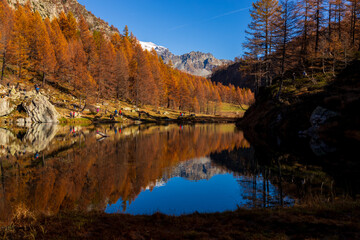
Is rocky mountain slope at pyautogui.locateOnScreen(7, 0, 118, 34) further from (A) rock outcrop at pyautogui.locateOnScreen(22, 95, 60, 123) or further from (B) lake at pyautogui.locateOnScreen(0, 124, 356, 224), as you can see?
(B) lake at pyautogui.locateOnScreen(0, 124, 356, 224)

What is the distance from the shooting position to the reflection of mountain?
13.0m

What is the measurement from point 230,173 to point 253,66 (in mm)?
33999

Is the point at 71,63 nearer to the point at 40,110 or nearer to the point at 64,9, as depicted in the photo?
the point at 40,110

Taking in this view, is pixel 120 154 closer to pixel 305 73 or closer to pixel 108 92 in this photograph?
pixel 305 73

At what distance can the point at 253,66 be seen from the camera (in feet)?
138

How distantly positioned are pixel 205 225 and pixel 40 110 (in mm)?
47708

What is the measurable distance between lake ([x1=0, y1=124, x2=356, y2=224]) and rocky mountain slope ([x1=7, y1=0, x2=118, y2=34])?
127m

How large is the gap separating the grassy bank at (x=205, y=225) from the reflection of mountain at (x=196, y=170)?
617 centimetres

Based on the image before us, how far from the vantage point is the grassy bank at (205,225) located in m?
4.88

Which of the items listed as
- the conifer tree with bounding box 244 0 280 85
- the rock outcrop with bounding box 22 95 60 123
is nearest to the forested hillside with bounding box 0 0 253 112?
the rock outcrop with bounding box 22 95 60 123

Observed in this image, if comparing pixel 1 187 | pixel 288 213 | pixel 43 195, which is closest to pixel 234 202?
pixel 288 213

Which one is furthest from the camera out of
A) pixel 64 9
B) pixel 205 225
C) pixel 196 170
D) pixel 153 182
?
pixel 64 9

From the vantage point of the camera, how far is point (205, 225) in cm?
578

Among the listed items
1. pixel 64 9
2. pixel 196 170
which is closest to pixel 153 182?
pixel 196 170
